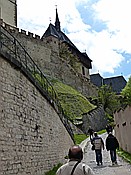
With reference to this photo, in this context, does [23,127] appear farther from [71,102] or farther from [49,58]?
[49,58]

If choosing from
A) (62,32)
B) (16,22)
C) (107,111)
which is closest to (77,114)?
(107,111)

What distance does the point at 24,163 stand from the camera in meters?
9.96

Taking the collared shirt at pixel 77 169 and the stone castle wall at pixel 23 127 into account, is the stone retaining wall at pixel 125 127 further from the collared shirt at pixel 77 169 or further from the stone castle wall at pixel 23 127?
the collared shirt at pixel 77 169

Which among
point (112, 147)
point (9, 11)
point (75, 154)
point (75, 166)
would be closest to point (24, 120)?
point (112, 147)

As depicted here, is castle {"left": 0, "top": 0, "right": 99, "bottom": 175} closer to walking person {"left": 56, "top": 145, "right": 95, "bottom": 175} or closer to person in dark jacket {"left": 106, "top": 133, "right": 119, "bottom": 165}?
person in dark jacket {"left": 106, "top": 133, "right": 119, "bottom": 165}

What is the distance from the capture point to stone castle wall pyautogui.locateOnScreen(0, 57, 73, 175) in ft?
A: 28.3

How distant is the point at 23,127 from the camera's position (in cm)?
1020

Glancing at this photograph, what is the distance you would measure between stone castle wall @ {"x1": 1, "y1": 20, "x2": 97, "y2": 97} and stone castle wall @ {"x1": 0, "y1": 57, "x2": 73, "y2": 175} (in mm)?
33613

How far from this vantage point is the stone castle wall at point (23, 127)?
8638 millimetres

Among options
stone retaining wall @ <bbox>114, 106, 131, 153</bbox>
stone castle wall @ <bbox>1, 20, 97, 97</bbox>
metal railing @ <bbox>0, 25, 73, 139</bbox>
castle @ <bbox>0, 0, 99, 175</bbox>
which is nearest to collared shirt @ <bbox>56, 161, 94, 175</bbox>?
castle @ <bbox>0, 0, 99, 175</bbox>

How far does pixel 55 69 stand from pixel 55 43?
5839 millimetres

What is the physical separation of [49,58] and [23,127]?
41.1 meters

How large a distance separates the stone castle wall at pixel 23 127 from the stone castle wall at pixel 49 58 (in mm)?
33613

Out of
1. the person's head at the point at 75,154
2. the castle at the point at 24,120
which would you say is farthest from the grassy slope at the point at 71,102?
the person's head at the point at 75,154
